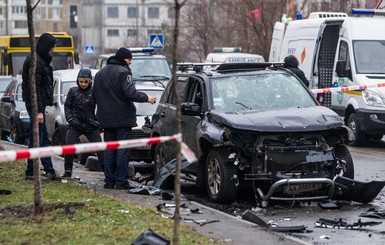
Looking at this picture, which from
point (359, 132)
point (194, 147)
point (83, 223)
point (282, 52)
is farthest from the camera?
point (282, 52)

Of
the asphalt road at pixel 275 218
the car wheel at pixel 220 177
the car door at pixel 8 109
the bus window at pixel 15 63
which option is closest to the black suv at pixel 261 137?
the car wheel at pixel 220 177

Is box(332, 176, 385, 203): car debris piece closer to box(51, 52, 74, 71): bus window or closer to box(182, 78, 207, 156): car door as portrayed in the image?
box(182, 78, 207, 156): car door

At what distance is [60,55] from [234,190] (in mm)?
21290

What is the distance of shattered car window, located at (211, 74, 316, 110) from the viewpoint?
10234 millimetres

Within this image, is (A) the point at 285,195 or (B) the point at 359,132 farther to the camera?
(B) the point at 359,132

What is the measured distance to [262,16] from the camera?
111ft

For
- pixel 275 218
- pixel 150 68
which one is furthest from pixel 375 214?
pixel 150 68

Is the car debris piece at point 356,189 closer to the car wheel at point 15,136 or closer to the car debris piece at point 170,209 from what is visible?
the car debris piece at point 170,209

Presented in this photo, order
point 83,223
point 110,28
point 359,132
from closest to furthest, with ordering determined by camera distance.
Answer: point 83,223, point 359,132, point 110,28

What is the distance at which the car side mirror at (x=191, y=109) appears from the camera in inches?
398

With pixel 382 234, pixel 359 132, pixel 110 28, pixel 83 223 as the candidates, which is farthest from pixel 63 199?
pixel 110 28

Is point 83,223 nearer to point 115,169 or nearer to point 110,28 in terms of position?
point 115,169

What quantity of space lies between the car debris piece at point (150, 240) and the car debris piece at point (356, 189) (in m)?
4.02

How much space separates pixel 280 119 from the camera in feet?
31.0
